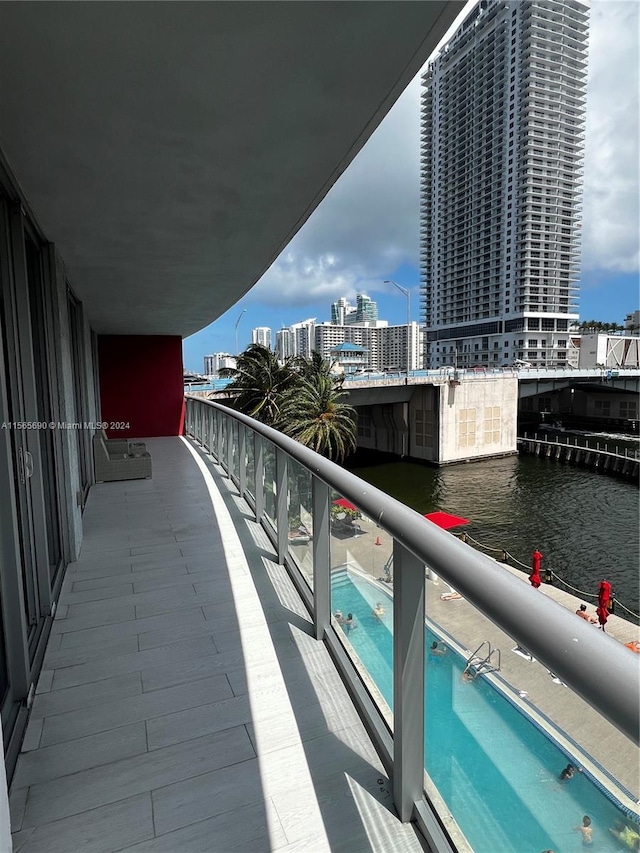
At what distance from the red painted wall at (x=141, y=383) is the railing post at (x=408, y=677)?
1233 cm

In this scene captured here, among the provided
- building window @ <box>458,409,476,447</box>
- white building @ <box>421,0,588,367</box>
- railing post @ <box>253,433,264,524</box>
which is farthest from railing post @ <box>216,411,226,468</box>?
white building @ <box>421,0,588,367</box>

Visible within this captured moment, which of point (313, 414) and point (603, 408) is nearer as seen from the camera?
point (313, 414)

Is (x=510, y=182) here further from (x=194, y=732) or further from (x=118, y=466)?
(x=194, y=732)

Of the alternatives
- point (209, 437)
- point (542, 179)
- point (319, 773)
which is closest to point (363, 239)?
point (542, 179)

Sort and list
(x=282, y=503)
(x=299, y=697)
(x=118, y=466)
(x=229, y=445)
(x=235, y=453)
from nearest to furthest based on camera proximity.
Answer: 1. (x=299, y=697)
2. (x=282, y=503)
3. (x=235, y=453)
4. (x=229, y=445)
5. (x=118, y=466)

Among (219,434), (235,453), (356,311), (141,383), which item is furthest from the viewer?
(356,311)

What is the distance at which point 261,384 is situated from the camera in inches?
966

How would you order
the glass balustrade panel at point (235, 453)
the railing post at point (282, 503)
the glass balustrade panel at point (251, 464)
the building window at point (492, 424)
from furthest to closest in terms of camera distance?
the building window at point (492, 424) < the glass balustrade panel at point (235, 453) < the glass balustrade panel at point (251, 464) < the railing post at point (282, 503)

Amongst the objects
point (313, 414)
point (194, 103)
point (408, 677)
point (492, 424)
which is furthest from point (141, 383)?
point (492, 424)

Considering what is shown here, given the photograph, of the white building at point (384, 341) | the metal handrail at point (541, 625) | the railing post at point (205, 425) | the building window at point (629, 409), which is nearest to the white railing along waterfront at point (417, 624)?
the metal handrail at point (541, 625)

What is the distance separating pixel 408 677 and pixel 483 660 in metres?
0.37

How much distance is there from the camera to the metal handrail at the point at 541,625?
665mm

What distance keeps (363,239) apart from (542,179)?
38325 mm

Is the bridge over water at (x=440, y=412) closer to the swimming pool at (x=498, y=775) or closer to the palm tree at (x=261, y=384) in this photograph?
the palm tree at (x=261, y=384)
